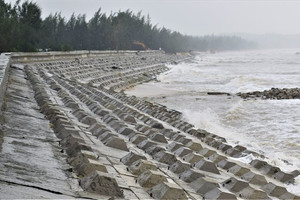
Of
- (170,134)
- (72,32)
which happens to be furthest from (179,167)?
(72,32)

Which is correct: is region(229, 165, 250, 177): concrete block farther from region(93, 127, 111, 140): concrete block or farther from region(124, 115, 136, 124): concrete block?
region(124, 115, 136, 124): concrete block

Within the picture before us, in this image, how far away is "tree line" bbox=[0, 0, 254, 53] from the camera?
35.5 m

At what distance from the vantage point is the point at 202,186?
19.4 feet

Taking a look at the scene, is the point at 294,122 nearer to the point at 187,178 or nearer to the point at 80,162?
the point at 187,178

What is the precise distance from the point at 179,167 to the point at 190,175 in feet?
1.40

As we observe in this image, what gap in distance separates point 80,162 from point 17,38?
33362 millimetres

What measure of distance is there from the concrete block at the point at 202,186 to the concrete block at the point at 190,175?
0.22 meters

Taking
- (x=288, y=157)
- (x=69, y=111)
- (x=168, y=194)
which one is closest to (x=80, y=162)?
(x=168, y=194)

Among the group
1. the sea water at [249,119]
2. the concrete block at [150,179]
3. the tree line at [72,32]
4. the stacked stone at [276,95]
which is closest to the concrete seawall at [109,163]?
the concrete block at [150,179]

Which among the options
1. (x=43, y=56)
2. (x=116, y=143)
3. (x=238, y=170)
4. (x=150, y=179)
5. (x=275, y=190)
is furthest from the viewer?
(x=43, y=56)

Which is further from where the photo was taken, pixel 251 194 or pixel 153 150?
pixel 153 150

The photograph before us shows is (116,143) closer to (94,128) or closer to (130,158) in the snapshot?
(130,158)

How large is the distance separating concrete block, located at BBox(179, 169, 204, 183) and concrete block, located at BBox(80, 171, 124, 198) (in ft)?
5.24

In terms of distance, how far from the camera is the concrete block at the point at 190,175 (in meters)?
6.33
